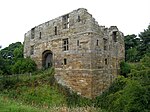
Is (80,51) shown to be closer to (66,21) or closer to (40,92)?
(66,21)

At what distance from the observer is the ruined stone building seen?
21.0 m

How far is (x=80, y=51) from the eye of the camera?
2142 centimetres

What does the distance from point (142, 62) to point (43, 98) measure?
9.93m

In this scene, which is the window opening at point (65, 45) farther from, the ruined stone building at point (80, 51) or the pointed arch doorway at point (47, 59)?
the pointed arch doorway at point (47, 59)

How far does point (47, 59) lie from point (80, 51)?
652 cm

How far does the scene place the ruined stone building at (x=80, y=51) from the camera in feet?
69.0

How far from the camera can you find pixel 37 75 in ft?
75.7

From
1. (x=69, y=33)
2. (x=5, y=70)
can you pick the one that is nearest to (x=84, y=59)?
(x=69, y=33)

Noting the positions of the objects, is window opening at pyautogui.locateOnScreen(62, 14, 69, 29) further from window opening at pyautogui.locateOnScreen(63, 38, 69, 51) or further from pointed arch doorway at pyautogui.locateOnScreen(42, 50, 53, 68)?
pointed arch doorway at pyautogui.locateOnScreen(42, 50, 53, 68)

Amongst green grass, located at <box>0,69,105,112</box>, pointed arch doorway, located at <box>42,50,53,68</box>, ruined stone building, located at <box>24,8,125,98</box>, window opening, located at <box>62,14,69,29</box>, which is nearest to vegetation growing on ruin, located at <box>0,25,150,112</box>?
green grass, located at <box>0,69,105,112</box>

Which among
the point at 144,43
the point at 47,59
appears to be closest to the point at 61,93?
the point at 47,59

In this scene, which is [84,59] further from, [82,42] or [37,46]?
[37,46]

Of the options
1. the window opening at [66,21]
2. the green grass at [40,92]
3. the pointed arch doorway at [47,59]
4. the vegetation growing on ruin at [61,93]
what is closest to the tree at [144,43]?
the vegetation growing on ruin at [61,93]

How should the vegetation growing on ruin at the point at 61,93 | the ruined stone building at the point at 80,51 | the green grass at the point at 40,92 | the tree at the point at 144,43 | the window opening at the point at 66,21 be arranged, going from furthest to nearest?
the tree at the point at 144,43 → the window opening at the point at 66,21 → the ruined stone building at the point at 80,51 → the green grass at the point at 40,92 → the vegetation growing on ruin at the point at 61,93
